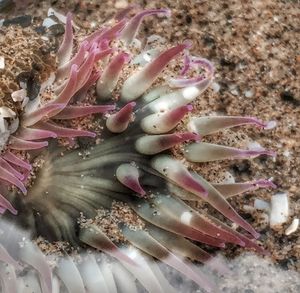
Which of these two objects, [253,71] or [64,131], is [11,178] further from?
[253,71]

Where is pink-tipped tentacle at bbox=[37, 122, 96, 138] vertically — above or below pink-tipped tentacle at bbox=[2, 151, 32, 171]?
above

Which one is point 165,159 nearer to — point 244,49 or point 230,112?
point 230,112

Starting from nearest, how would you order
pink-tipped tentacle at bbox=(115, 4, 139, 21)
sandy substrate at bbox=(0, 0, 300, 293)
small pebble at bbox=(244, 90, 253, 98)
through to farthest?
sandy substrate at bbox=(0, 0, 300, 293)
pink-tipped tentacle at bbox=(115, 4, 139, 21)
small pebble at bbox=(244, 90, 253, 98)

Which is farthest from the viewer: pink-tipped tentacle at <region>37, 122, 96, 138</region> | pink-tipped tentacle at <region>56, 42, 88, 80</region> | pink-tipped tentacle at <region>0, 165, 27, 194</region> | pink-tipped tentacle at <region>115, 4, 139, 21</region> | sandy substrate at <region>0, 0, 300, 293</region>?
pink-tipped tentacle at <region>115, 4, 139, 21</region>

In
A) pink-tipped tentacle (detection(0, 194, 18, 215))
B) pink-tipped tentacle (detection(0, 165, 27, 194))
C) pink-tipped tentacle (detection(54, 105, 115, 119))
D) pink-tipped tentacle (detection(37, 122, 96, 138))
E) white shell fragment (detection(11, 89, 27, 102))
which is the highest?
white shell fragment (detection(11, 89, 27, 102))

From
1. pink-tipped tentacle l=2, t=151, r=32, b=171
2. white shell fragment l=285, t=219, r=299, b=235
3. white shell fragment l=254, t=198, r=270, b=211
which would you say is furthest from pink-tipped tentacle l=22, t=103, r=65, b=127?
white shell fragment l=285, t=219, r=299, b=235

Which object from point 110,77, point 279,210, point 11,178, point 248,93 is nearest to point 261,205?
point 279,210

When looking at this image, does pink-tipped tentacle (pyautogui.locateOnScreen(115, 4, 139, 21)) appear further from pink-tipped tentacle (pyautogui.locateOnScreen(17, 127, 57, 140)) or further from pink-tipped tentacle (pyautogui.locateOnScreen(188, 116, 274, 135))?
pink-tipped tentacle (pyautogui.locateOnScreen(17, 127, 57, 140))

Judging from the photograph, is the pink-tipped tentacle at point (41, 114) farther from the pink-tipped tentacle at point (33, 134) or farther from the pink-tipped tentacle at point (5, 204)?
the pink-tipped tentacle at point (5, 204)
